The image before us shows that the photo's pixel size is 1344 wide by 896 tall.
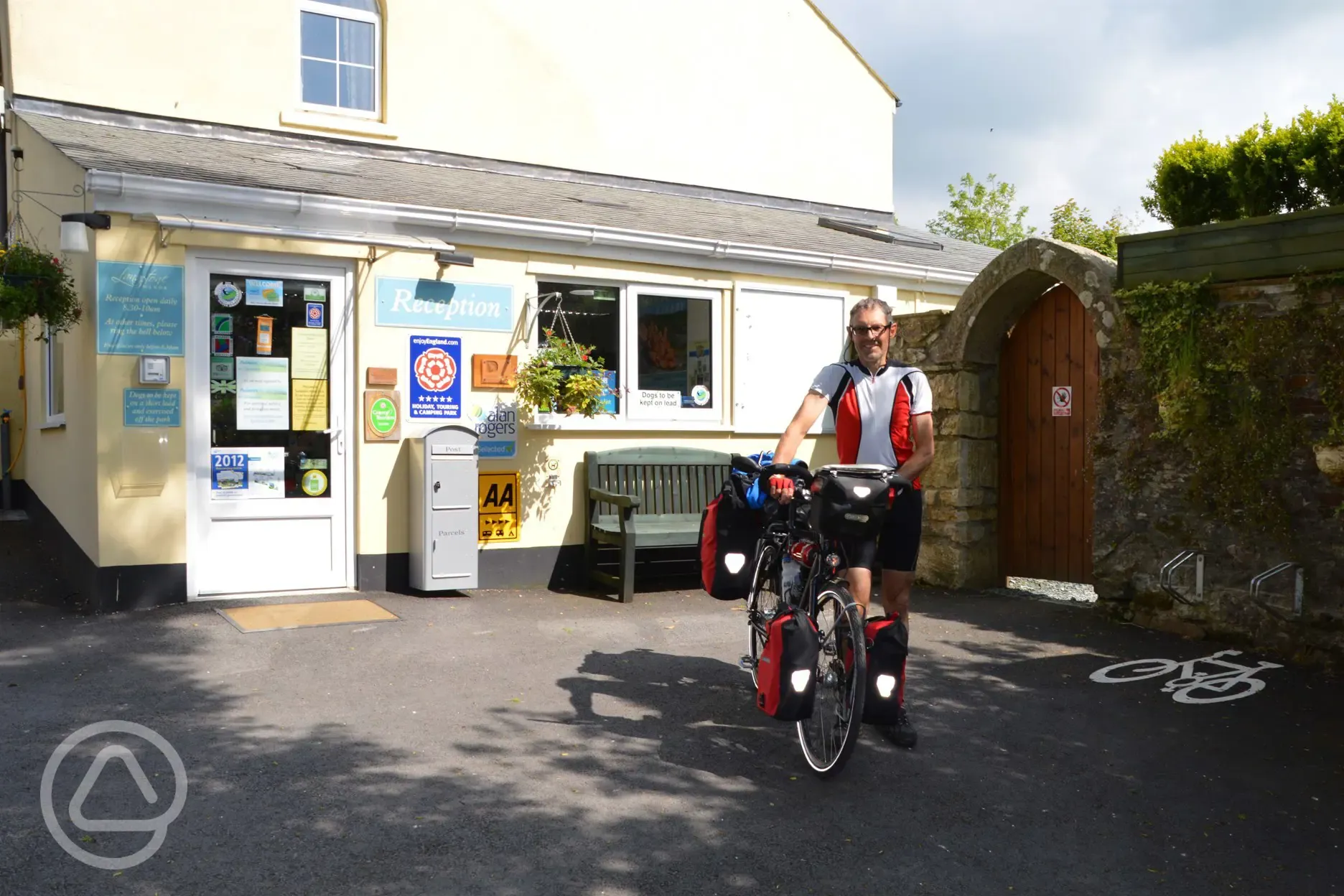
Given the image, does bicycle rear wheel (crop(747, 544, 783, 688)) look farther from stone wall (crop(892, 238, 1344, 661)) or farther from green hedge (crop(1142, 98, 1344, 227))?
green hedge (crop(1142, 98, 1344, 227))

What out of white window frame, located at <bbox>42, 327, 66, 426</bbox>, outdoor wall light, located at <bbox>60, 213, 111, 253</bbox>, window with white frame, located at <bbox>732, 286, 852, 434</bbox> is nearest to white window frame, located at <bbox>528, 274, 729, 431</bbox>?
window with white frame, located at <bbox>732, 286, 852, 434</bbox>

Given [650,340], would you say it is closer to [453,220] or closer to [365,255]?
[453,220]

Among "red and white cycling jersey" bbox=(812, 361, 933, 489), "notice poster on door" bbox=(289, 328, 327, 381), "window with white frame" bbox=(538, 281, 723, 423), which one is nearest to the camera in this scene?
"red and white cycling jersey" bbox=(812, 361, 933, 489)

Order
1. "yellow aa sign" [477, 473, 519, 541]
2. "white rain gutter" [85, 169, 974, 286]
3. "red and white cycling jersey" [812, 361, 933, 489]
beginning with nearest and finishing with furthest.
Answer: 1. "red and white cycling jersey" [812, 361, 933, 489]
2. "white rain gutter" [85, 169, 974, 286]
3. "yellow aa sign" [477, 473, 519, 541]

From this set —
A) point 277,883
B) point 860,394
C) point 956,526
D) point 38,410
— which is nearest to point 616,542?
point 956,526

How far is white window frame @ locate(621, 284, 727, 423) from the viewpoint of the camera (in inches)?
386

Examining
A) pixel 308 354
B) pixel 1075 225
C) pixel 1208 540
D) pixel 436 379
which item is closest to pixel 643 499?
pixel 436 379

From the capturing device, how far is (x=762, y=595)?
568cm

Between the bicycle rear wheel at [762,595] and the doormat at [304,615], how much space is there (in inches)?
123

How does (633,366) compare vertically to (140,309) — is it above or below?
below

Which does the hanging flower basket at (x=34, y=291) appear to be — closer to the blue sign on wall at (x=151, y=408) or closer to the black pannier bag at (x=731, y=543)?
the blue sign on wall at (x=151, y=408)

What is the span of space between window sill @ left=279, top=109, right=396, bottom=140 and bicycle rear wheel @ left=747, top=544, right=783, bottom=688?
316 inches

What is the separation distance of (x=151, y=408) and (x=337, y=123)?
4.85 metres

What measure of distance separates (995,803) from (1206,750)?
141 centimetres
